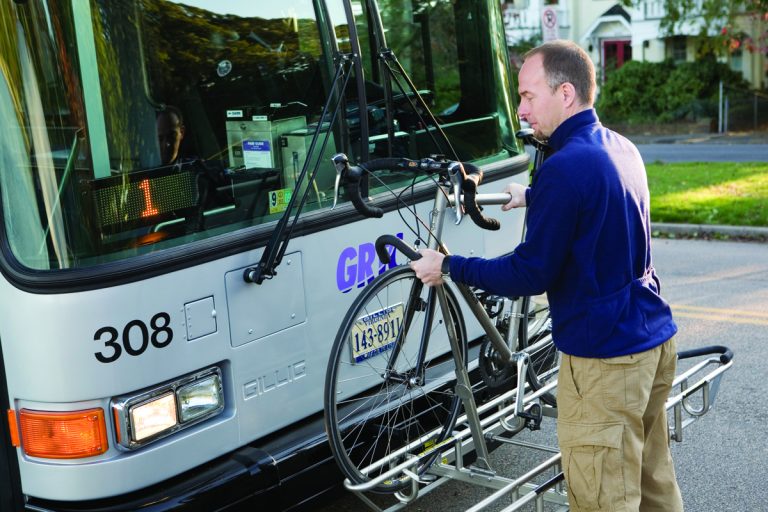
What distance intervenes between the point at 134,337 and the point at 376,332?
1.12m

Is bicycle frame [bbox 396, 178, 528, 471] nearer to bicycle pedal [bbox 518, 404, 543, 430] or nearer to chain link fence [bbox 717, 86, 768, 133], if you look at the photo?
bicycle pedal [bbox 518, 404, 543, 430]

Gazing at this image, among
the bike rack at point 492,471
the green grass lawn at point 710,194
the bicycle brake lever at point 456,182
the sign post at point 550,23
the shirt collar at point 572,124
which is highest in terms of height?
the sign post at point 550,23

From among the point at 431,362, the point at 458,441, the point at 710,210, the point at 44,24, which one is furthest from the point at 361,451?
the point at 710,210

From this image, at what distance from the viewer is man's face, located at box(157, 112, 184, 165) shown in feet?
11.2

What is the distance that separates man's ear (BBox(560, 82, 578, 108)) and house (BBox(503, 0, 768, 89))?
Answer: 27.2 metres

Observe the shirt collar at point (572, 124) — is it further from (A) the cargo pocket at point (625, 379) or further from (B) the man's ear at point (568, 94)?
(A) the cargo pocket at point (625, 379)

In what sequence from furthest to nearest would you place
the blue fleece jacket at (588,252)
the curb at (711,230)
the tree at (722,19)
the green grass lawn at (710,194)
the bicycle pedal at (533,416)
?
the tree at (722,19) < the green grass lawn at (710,194) < the curb at (711,230) < the bicycle pedal at (533,416) < the blue fleece jacket at (588,252)

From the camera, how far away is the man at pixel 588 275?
3.03m

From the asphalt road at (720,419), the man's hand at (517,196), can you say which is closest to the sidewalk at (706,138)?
the asphalt road at (720,419)

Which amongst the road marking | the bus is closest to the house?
the road marking

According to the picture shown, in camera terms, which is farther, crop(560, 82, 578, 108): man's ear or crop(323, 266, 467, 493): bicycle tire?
crop(323, 266, 467, 493): bicycle tire

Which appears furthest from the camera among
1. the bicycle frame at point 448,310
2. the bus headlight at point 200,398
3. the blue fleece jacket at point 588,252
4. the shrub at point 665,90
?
the shrub at point 665,90

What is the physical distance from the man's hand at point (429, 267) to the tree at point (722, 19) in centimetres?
1548

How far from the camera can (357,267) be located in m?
4.01
